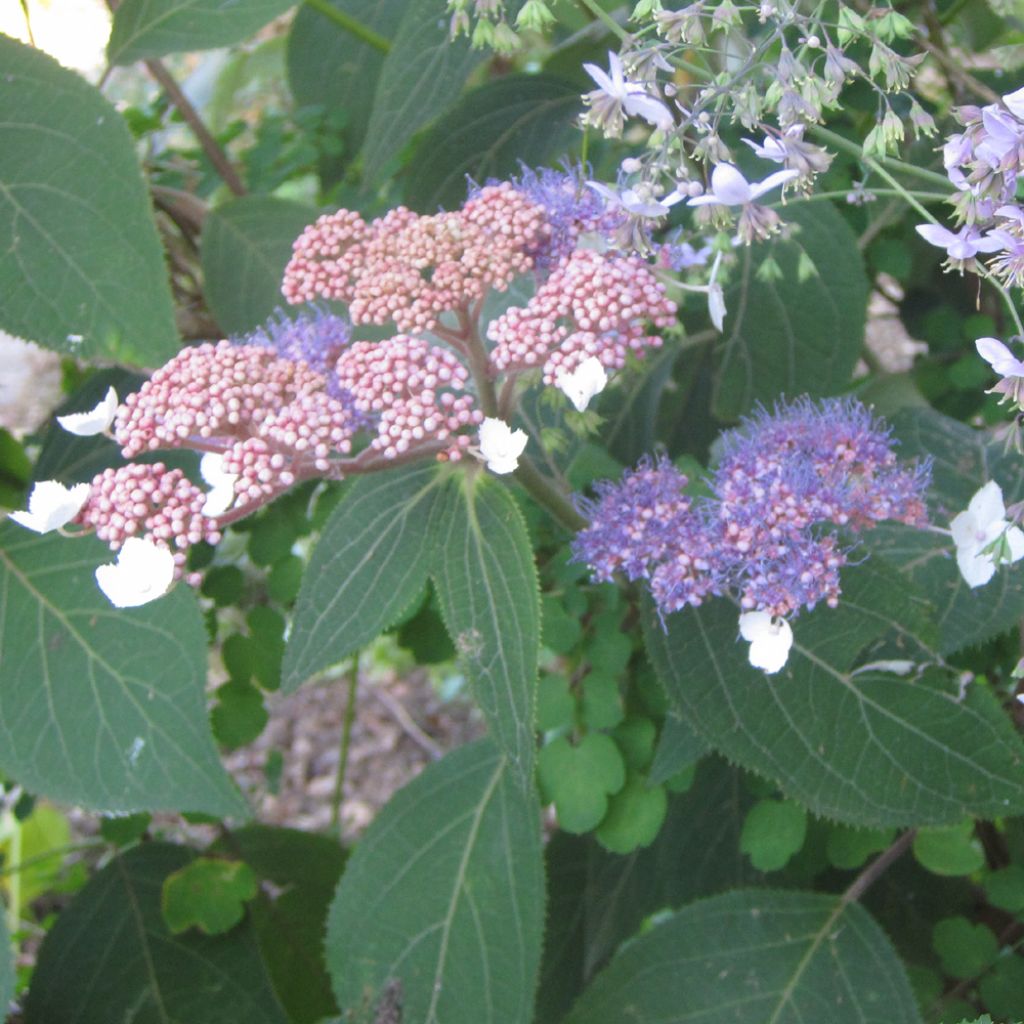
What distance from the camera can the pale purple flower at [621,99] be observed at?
2.20 ft

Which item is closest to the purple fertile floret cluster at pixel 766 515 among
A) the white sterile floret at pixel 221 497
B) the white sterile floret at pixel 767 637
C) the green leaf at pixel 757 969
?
the white sterile floret at pixel 767 637

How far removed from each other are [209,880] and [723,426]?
665mm

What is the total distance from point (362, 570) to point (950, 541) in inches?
17.4

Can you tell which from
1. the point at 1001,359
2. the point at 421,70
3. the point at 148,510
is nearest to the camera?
the point at 1001,359

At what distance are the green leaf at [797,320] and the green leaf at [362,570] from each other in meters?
0.38

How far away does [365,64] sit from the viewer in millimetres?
1438

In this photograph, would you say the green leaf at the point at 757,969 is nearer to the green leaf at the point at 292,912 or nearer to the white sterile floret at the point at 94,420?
the green leaf at the point at 292,912

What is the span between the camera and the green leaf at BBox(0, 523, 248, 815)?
2.82 feet

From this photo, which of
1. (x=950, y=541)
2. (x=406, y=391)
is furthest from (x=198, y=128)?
(x=950, y=541)

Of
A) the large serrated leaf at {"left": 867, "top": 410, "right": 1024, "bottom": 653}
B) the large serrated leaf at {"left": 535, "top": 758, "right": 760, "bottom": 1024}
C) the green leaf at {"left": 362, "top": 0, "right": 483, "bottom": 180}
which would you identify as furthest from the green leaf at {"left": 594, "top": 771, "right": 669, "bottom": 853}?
the green leaf at {"left": 362, "top": 0, "right": 483, "bottom": 180}

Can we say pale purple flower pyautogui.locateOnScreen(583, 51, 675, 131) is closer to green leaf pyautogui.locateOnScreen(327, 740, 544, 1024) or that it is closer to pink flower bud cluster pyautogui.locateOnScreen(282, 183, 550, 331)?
pink flower bud cluster pyautogui.locateOnScreen(282, 183, 550, 331)

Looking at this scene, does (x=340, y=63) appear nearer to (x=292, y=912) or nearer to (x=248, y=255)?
(x=248, y=255)

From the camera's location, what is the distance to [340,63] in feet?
4.77

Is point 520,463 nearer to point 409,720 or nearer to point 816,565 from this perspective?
point 816,565
